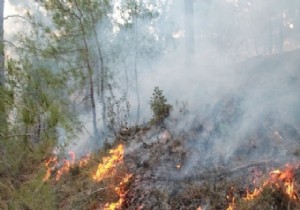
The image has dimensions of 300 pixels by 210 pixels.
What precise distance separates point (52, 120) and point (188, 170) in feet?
14.8

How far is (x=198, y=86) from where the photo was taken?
13.4 m

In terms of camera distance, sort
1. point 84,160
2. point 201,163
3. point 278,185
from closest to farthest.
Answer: point 278,185, point 201,163, point 84,160

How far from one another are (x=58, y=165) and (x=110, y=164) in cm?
256

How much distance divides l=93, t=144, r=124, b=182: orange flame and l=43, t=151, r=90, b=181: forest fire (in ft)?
2.86

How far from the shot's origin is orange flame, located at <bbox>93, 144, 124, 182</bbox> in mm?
8583

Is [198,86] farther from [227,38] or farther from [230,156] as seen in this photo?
[227,38]

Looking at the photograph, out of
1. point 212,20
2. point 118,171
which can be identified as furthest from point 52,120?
point 212,20

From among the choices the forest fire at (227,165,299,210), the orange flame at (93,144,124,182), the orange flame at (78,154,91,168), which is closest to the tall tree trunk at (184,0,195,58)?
the orange flame at (78,154,91,168)

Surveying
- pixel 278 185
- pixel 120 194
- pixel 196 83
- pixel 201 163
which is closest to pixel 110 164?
pixel 120 194

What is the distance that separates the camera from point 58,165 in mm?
10789

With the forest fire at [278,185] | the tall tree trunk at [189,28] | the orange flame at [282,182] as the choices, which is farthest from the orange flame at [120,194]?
the tall tree trunk at [189,28]

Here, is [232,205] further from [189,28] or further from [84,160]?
[189,28]

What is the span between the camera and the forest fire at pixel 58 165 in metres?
10.1

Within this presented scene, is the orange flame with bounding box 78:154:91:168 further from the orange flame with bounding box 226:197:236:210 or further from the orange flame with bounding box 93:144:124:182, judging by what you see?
the orange flame with bounding box 226:197:236:210
